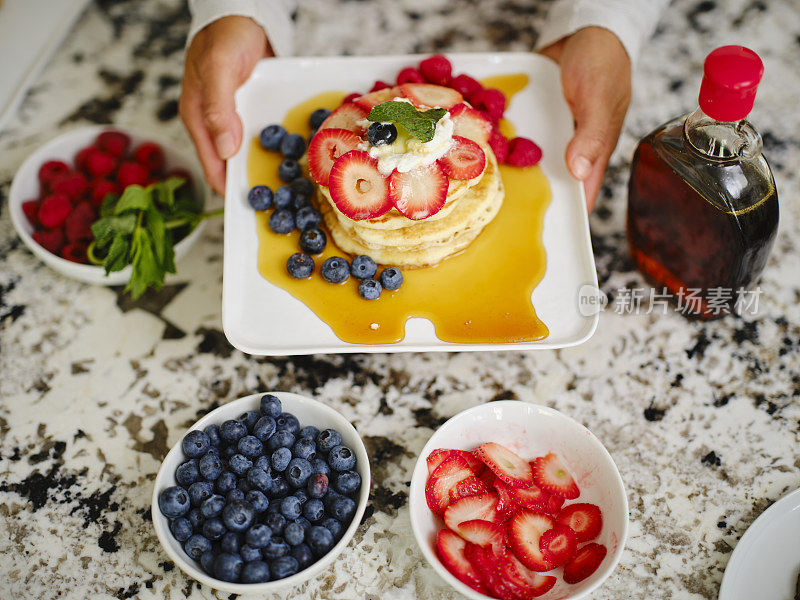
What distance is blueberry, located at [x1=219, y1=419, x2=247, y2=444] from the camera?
3.95 ft

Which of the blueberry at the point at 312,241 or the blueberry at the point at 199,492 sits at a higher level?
the blueberry at the point at 312,241

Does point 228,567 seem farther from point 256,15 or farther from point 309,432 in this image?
point 256,15

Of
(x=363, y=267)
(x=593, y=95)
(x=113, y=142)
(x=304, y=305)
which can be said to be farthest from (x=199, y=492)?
(x=593, y=95)

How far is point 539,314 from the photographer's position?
4.15ft

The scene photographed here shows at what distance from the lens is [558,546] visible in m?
1.10

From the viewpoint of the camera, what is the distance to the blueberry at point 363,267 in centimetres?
131

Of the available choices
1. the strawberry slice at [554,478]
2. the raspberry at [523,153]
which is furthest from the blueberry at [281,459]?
the raspberry at [523,153]

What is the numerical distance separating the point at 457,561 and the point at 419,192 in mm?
662

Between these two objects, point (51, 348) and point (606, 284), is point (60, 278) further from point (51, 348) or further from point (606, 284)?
point (606, 284)

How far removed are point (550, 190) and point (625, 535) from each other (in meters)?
0.70

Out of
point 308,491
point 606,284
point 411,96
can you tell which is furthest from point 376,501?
point 411,96

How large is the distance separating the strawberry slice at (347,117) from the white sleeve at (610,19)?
0.63m

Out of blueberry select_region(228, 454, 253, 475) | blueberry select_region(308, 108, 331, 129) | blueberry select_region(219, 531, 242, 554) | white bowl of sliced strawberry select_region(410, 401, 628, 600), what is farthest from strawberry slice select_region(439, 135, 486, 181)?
blueberry select_region(219, 531, 242, 554)

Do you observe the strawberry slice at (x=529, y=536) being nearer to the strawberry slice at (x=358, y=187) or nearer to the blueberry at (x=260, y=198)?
the strawberry slice at (x=358, y=187)
